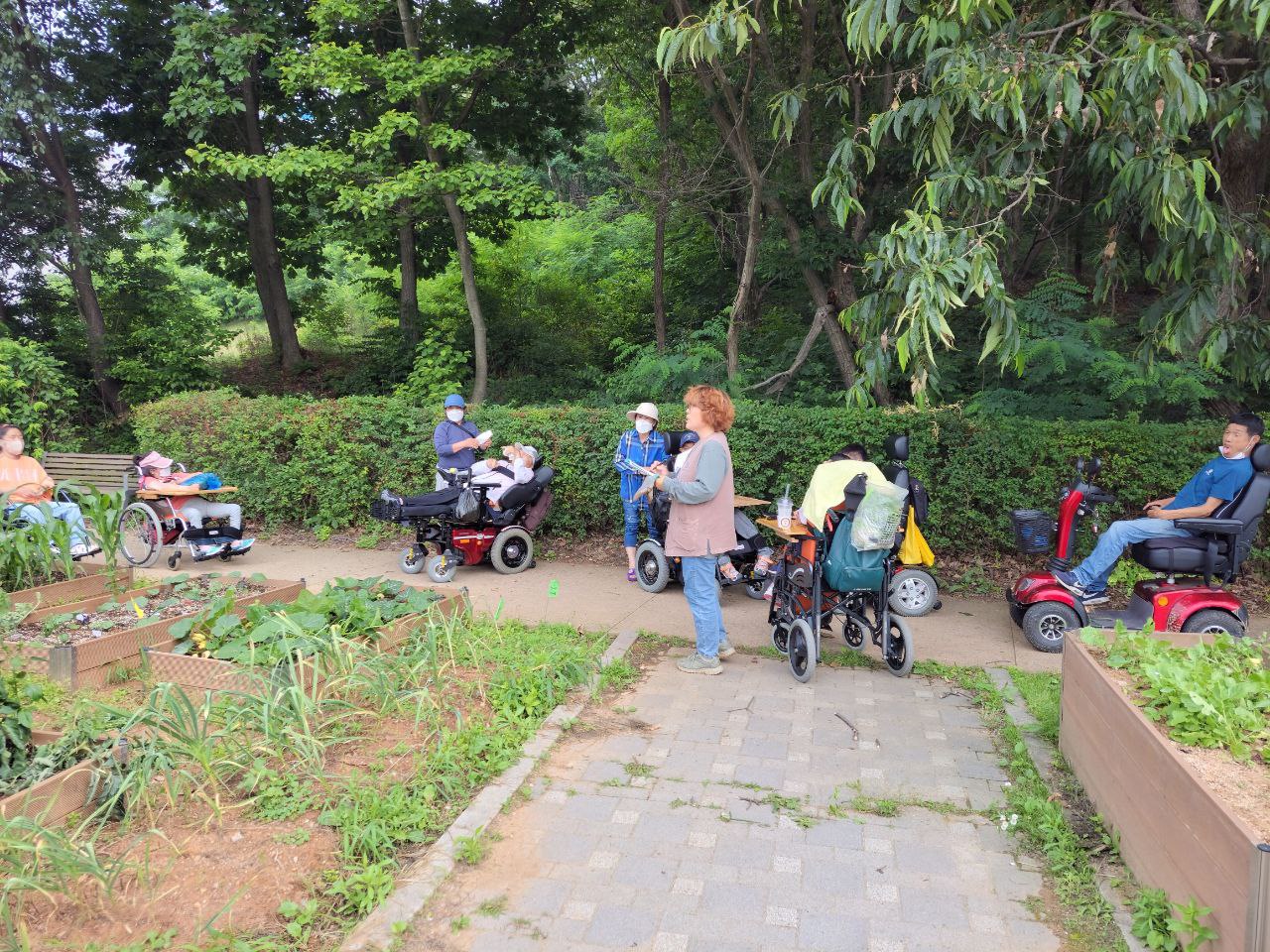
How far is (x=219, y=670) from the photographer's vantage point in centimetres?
469

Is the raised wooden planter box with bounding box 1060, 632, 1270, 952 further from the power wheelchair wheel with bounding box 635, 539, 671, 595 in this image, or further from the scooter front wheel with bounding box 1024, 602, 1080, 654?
the power wheelchair wheel with bounding box 635, 539, 671, 595

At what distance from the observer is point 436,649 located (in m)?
5.02

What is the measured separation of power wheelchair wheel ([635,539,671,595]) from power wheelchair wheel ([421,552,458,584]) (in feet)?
5.54

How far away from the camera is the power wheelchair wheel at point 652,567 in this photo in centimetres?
774

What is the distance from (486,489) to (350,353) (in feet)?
40.0

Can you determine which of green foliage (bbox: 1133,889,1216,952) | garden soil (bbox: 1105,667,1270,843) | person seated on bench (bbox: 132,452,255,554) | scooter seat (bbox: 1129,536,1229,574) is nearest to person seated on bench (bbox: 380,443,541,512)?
person seated on bench (bbox: 132,452,255,554)

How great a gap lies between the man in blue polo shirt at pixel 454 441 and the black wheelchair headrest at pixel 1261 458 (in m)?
6.26

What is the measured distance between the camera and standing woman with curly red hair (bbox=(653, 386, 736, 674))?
5348 millimetres

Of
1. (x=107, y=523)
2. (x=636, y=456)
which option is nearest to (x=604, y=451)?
(x=636, y=456)

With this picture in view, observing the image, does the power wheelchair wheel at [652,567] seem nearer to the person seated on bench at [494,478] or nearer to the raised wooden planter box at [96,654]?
the person seated on bench at [494,478]

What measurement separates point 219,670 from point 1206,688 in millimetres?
4565

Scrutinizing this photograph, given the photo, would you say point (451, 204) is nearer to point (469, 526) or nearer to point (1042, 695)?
point (469, 526)

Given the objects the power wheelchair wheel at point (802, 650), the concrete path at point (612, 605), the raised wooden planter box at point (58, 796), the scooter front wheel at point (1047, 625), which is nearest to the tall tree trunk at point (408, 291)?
the concrete path at point (612, 605)

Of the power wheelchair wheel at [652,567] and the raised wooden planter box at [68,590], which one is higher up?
the raised wooden planter box at [68,590]
